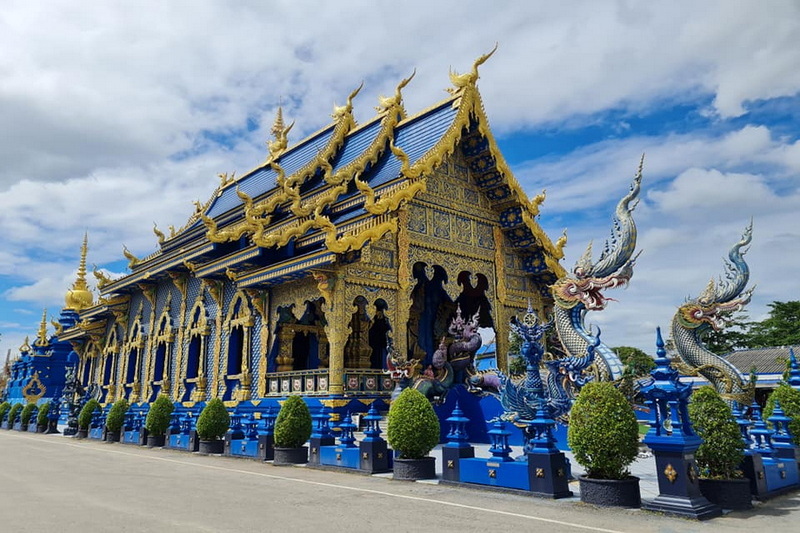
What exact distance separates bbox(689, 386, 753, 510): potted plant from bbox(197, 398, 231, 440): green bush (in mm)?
9609

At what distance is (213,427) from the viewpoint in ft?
42.1

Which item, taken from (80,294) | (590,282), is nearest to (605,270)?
(590,282)

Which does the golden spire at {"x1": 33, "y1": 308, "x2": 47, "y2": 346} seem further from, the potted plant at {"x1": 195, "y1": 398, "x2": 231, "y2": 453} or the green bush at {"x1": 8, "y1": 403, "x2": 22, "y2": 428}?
the potted plant at {"x1": 195, "y1": 398, "x2": 231, "y2": 453}

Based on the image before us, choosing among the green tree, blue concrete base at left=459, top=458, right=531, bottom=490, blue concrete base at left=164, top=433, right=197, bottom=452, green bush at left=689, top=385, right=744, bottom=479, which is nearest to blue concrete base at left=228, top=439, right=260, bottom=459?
blue concrete base at left=164, top=433, right=197, bottom=452

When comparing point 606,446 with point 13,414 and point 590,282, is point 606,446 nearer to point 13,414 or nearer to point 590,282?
point 590,282

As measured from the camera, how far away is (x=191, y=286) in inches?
783

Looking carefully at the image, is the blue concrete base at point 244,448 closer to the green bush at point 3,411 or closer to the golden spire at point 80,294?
the green bush at point 3,411

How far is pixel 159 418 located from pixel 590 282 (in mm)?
10869

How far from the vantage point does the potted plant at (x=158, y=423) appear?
599 inches

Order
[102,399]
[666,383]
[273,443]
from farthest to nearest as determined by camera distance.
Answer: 1. [102,399]
2. [273,443]
3. [666,383]

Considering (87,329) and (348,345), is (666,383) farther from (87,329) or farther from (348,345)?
(87,329)

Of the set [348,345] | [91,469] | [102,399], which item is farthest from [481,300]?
[102,399]

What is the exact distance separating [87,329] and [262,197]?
13.7 meters

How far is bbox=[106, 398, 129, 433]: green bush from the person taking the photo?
1761 centimetres
